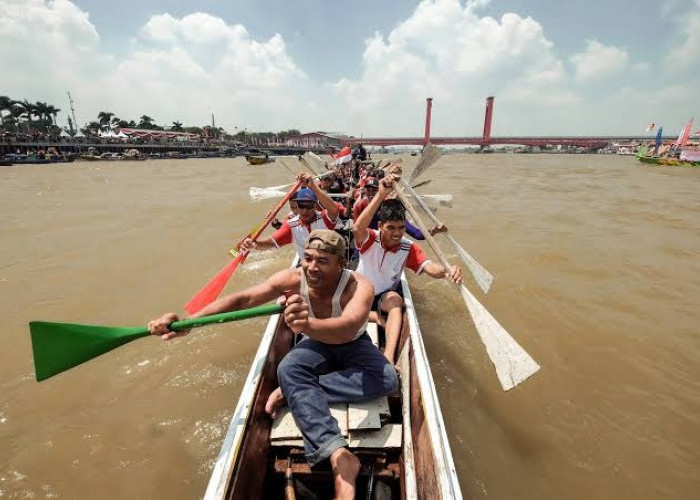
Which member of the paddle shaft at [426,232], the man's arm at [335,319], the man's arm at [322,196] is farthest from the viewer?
the man's arm at [322,196]

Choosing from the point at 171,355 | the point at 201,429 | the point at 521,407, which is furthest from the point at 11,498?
the point at 521,407

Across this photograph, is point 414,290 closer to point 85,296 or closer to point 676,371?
point 676,371

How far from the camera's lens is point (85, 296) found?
20.4 feet

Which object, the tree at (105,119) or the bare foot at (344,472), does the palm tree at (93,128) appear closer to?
the tree at (105,119)

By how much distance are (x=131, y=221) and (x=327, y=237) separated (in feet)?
40.7

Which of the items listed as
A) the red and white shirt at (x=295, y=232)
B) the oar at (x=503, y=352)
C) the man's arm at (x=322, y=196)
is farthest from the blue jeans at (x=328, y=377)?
the man's arm at (x=322, y=196)

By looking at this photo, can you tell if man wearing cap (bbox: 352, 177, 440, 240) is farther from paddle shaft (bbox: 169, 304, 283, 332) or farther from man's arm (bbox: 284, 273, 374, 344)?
paddle shaft (bbox: 169, 304, 283, 332)

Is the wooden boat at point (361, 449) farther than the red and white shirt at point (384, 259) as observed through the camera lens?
No

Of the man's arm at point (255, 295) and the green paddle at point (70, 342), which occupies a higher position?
the man's arm at point (255, 295)

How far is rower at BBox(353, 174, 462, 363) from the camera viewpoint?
3.36 m

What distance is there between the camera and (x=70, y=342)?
86.4 inches

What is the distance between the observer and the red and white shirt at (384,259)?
3.61 metres

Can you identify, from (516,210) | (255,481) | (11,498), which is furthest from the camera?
(516,210)

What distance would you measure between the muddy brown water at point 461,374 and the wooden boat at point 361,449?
1032mm
